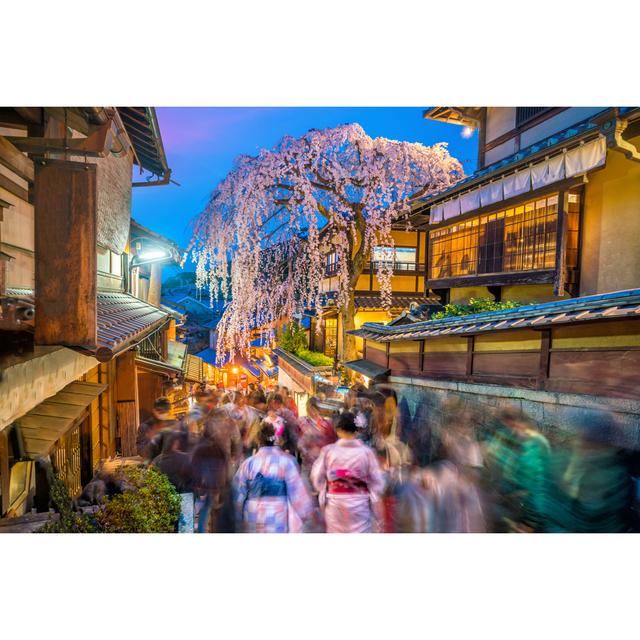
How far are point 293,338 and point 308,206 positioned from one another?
846 centimetres

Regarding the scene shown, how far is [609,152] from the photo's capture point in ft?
16.4

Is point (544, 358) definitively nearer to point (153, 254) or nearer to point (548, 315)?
point (548, 315)

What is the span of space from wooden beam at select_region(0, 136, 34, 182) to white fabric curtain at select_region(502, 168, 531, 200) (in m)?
7.49

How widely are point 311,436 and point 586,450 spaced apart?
387cm

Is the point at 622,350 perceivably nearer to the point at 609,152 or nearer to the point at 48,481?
the point at 609,152

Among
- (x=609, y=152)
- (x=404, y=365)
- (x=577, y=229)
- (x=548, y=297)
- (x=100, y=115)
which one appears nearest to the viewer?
(x=100, y=115)

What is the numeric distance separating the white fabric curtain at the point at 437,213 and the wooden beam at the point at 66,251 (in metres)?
7.40

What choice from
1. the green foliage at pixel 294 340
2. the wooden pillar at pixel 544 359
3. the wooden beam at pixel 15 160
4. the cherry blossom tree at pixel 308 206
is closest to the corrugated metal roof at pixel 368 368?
the cherry blossom tree at pixel 308 206

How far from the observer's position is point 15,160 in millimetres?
3438

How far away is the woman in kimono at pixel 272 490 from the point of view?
3.26 m

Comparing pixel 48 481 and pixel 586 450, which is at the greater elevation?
pixel 586 450

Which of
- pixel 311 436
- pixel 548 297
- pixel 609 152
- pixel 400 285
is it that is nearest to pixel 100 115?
pixel 311 436

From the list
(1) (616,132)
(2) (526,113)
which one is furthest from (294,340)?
(1) (616,132)

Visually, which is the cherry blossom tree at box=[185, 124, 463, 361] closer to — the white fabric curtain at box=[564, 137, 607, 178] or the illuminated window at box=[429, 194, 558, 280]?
the illuminated window at box=[429, 194, 558, 280]
